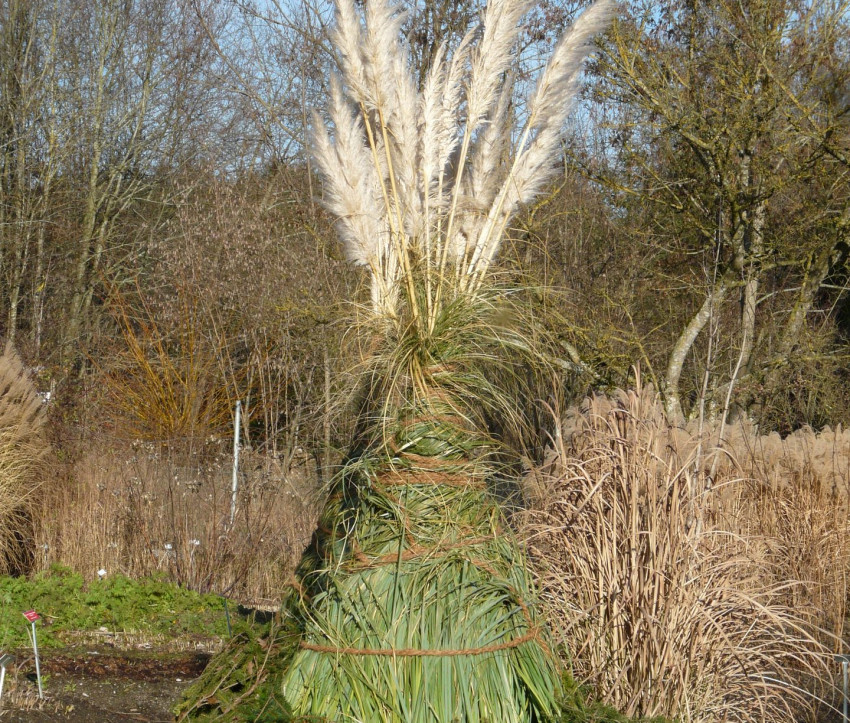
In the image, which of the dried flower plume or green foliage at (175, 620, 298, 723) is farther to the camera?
the dried flower plume

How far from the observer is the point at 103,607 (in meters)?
5.57

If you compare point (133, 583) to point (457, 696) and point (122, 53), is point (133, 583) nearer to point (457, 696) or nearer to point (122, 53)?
point (457, 696)

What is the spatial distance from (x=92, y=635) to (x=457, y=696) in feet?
10.8

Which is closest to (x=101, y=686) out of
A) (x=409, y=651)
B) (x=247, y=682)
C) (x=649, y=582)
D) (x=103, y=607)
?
(x=103, y=607)

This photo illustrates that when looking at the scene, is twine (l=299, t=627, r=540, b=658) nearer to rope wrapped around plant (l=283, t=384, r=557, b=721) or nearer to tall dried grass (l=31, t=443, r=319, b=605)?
rope wrapped around plant (l=283, t=384, r=557, b=721)

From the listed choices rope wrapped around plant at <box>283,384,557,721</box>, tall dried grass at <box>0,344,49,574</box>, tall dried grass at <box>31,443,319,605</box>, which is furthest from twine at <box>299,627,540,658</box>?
tall dried grass at <box>0,344,49,574</box>

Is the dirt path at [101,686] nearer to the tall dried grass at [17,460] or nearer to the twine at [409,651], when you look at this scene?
the twine at [409,651]

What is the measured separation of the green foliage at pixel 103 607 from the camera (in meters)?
5.27

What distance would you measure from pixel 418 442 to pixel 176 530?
13.5ft

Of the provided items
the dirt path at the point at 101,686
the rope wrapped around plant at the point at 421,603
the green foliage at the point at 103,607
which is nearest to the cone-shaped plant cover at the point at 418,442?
the rope wrapped around plant at the point at 421,603

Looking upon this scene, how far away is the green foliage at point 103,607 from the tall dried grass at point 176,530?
395 millimetres

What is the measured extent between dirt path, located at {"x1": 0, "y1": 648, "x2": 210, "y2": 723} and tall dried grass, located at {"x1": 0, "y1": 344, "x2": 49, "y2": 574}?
2.12 metres

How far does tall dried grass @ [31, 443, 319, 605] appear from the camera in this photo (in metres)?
6.49

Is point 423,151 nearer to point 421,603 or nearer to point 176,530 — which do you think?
point 421,603
